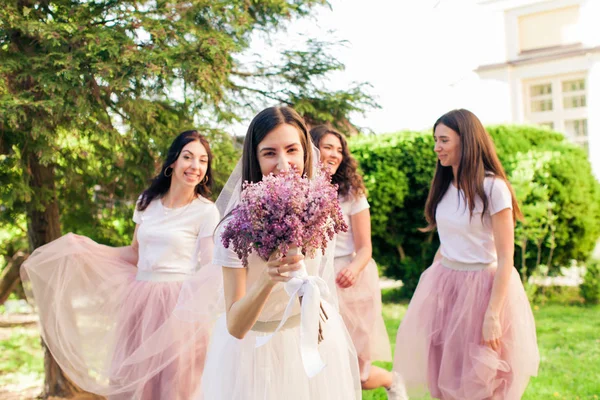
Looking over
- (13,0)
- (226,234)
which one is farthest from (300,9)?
(226,234)

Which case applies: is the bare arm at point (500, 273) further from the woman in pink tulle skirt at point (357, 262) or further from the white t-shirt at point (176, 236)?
the white t-shirt at point (176, 236)

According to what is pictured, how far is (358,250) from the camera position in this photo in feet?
13.9

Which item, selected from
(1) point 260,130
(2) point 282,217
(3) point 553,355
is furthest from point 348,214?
(3) point 553,355

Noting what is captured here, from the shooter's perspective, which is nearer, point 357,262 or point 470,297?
point 470,297

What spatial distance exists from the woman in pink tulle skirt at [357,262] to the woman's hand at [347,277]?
0.23 ft

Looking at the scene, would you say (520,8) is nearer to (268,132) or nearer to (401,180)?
(401,180)

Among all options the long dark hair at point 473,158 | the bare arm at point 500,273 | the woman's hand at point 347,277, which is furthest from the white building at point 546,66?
the bare arm at point 500,273

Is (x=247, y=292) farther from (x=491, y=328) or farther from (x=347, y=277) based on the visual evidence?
(x=347, y=277)

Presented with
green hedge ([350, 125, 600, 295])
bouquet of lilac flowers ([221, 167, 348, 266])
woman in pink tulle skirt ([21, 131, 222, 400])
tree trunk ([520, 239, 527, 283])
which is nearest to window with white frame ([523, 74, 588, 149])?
green hedge ([350, 125, 600, 295])

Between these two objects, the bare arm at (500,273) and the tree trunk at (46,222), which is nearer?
the bare arm at (500,273)

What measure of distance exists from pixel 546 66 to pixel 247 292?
46.9 feet

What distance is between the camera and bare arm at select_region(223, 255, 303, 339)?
6.43 feet

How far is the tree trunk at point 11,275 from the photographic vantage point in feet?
19.7

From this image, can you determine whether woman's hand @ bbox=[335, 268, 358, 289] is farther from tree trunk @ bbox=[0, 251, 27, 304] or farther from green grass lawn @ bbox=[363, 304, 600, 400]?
tree trunk @ bbox=[0, 251, 27, 304]
